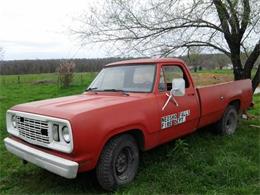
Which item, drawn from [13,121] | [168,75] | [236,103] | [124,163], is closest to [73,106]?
[124,163]

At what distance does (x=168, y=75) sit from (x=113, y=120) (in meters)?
1.77

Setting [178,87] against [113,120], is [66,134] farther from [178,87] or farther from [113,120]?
[178,87]

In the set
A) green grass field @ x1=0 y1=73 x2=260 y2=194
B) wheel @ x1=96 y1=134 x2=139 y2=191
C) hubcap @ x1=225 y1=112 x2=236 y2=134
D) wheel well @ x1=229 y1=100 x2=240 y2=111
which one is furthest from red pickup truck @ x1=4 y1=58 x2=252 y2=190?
wheel well @ x1=229 y1=100 x2=240 y2=111

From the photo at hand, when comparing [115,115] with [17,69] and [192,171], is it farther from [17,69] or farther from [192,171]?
[17,69]

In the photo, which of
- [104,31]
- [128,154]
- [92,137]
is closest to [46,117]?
[92,137]

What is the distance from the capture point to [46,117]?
405 centimetres

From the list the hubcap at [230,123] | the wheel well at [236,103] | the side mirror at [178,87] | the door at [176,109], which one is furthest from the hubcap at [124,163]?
the wheel well at [236,103]

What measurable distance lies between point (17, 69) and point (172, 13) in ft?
106

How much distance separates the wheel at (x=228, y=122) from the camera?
6.86 m

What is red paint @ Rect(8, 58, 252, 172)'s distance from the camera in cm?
385

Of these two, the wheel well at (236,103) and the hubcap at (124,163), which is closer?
the hubcap at (124,163)

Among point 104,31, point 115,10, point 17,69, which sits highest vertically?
point 115,10

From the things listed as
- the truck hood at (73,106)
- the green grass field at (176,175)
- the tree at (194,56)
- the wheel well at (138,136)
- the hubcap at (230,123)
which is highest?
the tree at (194,56)

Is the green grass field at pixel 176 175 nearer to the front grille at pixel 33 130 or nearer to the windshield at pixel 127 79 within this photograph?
the front grille at pixel 33 130
